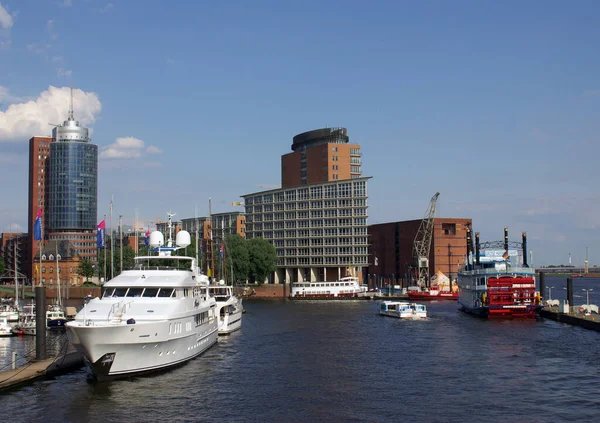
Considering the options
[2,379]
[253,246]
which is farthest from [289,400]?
[253,246]

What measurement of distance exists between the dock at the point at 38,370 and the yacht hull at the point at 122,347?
388 cm

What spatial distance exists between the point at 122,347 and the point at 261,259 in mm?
143755

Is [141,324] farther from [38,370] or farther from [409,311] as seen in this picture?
[409,311]

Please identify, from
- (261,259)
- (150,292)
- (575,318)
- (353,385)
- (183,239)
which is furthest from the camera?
(261,259)

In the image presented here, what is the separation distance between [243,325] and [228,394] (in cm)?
4993

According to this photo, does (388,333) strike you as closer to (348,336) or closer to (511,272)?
(348,336)

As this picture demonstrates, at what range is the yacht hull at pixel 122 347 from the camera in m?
45.9

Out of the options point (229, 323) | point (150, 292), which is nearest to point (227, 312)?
point (229, 323)

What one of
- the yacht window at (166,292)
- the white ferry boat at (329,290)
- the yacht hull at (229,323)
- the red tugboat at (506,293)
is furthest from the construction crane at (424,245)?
the yacht window at (166,292)

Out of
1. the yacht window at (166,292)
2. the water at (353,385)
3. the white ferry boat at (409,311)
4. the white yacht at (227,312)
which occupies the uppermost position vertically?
the yacht window at (166,292)

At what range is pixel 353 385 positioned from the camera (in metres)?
49.5

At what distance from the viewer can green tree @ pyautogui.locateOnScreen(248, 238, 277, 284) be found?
625ft

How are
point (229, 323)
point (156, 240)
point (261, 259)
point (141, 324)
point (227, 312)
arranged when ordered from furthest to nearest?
1. point (261, 259)
2. point (227, 312)
3. point (229, 323)
4. point (156, 240)
5. point (141, 324)

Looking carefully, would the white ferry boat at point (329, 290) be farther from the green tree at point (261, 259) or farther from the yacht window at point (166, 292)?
the yacht window at point (166, 292)
